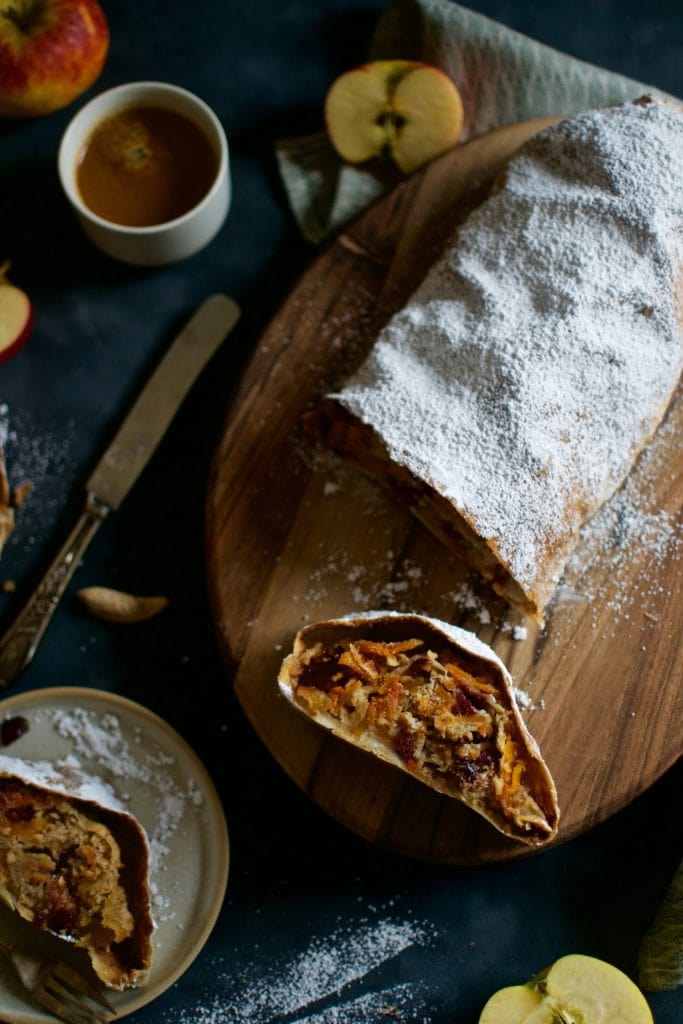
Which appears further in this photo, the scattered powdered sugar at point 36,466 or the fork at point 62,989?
the scattered powdered sugar at point 36,466

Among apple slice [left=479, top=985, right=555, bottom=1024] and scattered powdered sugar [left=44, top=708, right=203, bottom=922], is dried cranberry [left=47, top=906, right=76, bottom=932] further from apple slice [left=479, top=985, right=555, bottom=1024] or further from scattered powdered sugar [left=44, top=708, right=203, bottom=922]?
apple slice [left=479, top=985, right=555, bottom=1024]

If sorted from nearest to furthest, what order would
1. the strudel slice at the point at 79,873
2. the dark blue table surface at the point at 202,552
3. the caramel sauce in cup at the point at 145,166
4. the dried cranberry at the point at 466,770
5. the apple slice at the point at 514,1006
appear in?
the dried cranberry at the point at 466,770 < the strudel slice at the point at 79,873 < the apple slice at the point at 514,1006 < the dark blue table surface at the point at 202,552 < the caramel sauce in cup at the point at 145,166

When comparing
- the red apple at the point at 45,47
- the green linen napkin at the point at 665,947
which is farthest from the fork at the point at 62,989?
the red apple at the point at 45,47

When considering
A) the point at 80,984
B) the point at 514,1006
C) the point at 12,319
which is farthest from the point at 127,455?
the point at 514,1006

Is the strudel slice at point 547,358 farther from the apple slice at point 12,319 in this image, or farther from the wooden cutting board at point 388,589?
the apple slice at point 12,319

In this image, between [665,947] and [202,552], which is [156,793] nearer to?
[202,552]

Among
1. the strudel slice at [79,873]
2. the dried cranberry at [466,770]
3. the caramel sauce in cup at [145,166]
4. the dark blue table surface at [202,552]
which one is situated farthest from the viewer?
the caramel sauce in cup at [145,166]
